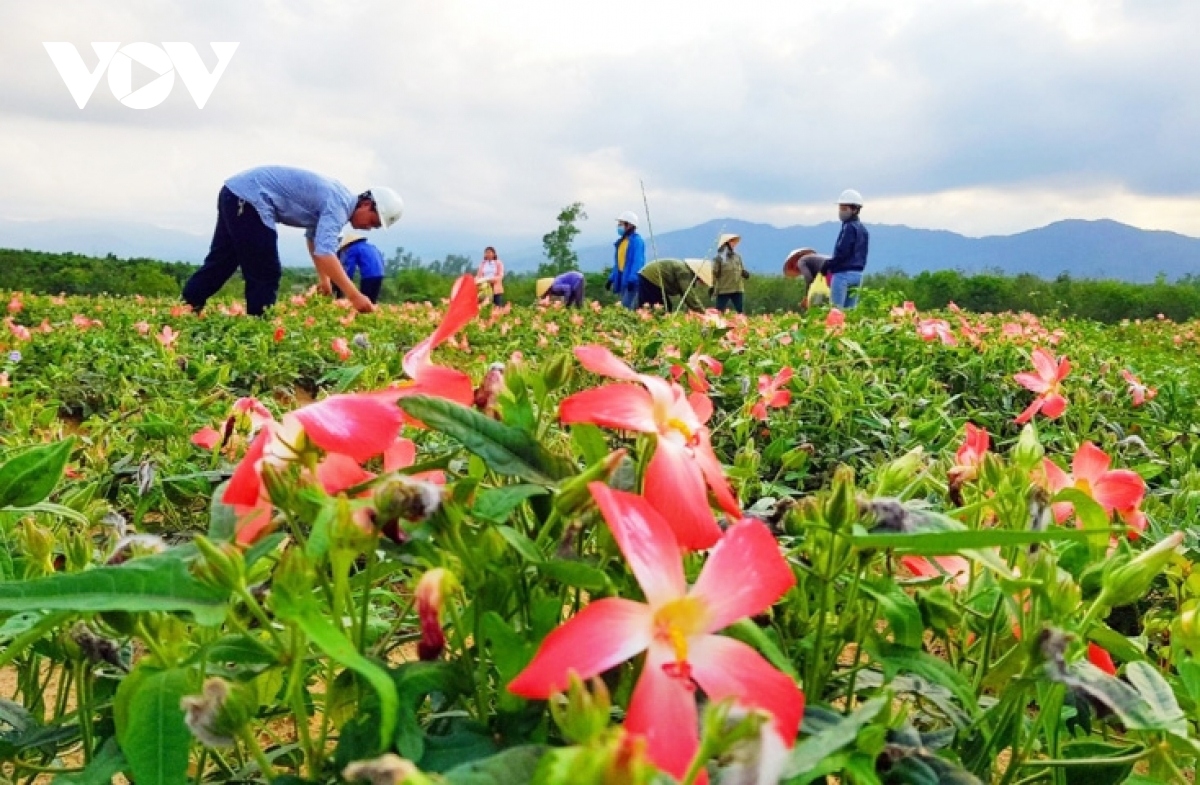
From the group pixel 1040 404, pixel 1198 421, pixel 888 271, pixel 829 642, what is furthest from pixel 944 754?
pixel 888 271

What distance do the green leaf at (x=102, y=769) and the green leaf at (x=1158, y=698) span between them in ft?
1.77

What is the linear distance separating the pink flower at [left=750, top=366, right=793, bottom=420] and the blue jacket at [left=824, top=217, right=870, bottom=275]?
5.77 m

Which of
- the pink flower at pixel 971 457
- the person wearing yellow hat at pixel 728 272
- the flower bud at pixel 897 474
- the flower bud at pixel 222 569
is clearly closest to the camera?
the flower bud at pixel 222 569

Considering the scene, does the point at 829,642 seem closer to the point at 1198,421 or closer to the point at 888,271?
the point at 1198,421

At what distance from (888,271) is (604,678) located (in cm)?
2022

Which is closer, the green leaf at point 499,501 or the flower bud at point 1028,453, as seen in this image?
the green leaf at point 499,501

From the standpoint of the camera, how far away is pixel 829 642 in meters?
0.60

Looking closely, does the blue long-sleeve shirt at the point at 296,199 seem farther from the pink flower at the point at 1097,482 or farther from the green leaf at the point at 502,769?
the green leaf at the point at 502,769

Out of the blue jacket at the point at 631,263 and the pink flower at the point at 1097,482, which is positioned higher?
the blue jacket at the point at 631,263

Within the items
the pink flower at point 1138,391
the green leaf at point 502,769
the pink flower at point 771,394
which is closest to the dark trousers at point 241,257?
the pink flower at point 771,394

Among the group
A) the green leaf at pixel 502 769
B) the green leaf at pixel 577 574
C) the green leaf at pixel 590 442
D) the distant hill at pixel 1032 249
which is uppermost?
the distant hill at pixel 1032 249

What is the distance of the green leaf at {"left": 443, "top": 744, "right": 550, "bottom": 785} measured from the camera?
1.18ft

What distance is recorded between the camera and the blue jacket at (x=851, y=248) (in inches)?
306

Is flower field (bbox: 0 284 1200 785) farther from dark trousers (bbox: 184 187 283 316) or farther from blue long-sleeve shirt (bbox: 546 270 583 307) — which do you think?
blue long-sleeve shirt (bbox: 546 270 583 307)
